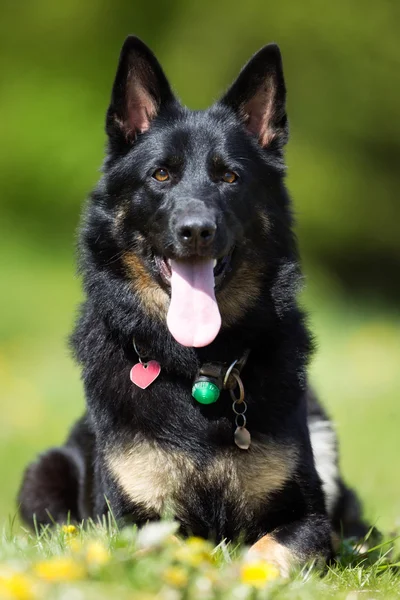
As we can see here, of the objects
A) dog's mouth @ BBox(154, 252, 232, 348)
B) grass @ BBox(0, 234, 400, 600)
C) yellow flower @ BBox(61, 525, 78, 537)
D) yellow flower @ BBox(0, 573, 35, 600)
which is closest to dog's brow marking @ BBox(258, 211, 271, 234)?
dog's mouth @ BBox(154, 252, 232, 348)

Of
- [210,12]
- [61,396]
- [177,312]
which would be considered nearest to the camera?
[177,312]

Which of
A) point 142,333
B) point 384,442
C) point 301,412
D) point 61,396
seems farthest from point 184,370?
point 61,396

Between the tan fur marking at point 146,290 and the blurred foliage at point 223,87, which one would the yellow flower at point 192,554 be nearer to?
the tan fur marking at point 146,290

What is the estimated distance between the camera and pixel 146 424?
3.78 metres

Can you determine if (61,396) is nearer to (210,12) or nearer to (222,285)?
(222,285)

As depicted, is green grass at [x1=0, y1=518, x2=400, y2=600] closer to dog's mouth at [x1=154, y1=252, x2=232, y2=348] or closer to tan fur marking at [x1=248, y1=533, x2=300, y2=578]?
tan fur marking at [x1=248, y1=533, x2=300, y2=578]

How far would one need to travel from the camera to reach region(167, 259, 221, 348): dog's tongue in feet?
12.2

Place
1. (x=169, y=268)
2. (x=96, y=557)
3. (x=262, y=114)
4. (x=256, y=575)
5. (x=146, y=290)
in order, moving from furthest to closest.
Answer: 1. (x=262, y=114)
2. (x=146, y=290)
3. (x=169, y=268)
4. (x=256, y=575)
5. (x=96, y=557)

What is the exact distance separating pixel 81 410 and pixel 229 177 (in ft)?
16.4

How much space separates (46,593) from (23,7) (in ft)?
51.0

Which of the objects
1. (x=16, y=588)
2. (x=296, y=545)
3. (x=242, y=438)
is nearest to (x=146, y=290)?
(x=242, y=438)

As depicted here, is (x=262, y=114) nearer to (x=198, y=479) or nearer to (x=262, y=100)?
(x=262, y=100)

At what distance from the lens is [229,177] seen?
395 cm

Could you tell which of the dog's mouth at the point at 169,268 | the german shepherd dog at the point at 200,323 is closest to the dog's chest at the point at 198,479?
the german shepherd dog at the point at 200,323
